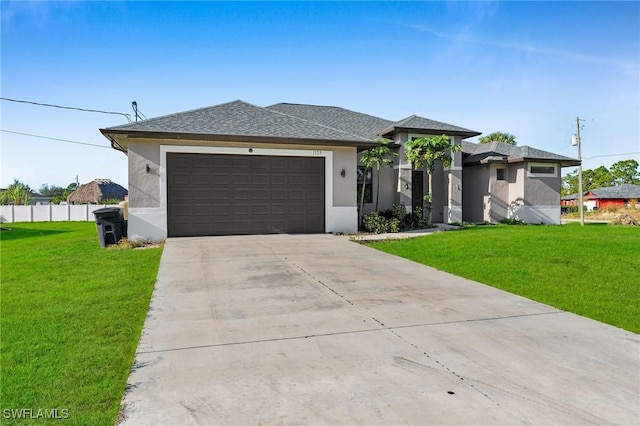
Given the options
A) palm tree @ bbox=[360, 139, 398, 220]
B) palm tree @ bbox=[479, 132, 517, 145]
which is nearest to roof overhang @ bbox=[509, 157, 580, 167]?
palm tree @ bbox=[360, 139, 398, 220]

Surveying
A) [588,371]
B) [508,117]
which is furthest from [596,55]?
[588,371]

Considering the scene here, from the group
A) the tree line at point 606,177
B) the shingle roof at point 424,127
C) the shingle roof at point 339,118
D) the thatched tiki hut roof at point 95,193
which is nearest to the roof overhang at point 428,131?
the shingle roof at point 424,127

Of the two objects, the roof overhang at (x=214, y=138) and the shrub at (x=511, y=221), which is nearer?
the roof overhang at (x=214, y=138)

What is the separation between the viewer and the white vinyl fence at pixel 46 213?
89.3 feet

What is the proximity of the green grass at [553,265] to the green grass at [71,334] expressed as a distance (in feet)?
18.7

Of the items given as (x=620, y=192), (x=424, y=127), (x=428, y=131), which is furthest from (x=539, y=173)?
(x=620, y=192)

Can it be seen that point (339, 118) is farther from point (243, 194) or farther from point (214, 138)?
point (214, 138)

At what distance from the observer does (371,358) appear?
352 centimetres

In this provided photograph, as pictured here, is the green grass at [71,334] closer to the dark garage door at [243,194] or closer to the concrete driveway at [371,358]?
the concrete driveway at [371,358]

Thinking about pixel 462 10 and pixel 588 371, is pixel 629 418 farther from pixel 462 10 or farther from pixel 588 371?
pixel 462 10

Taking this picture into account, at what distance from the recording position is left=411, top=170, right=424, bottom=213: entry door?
1822cm

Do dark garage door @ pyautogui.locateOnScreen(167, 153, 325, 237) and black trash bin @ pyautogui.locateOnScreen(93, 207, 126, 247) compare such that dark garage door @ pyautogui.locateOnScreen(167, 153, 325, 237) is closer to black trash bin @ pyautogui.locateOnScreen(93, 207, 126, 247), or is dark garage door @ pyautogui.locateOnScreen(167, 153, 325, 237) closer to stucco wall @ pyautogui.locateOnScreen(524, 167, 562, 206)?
black trash bin @ pyautogui.locateOnScreen(93, 207, 126, 247)

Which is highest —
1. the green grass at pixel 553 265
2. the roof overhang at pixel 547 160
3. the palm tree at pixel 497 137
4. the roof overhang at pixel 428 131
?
the palm tree at pixel 497 137

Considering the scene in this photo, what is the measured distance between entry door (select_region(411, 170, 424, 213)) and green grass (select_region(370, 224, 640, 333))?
19.0 ft
